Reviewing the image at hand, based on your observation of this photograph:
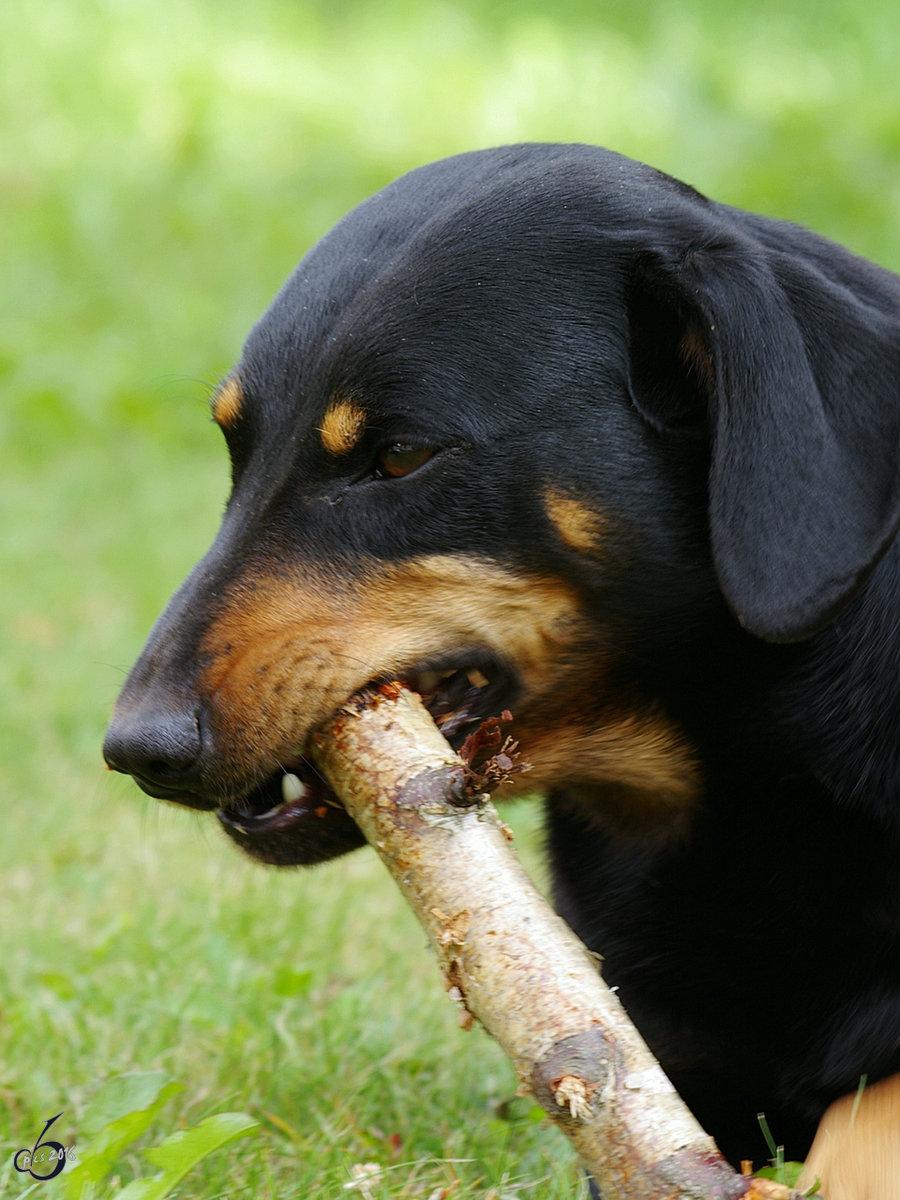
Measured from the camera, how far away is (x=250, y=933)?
155 inches

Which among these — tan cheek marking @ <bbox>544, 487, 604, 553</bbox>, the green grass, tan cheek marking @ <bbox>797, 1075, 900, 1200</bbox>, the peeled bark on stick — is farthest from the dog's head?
the green grass

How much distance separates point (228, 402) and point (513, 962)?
1210mm

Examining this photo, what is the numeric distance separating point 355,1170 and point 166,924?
1.56 metres

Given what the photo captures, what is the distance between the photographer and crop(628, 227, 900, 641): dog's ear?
7.72 ft

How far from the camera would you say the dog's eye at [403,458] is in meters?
2.54

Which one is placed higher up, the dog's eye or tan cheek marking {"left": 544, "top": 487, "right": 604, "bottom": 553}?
the dog's eye

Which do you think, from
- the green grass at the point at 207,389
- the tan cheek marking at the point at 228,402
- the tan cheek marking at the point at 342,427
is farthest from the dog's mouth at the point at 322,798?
the tan cheek marking at the point at 228,402

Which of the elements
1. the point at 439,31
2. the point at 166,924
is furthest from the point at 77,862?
the point at 439,31

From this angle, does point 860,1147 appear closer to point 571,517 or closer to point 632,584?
point 632,584

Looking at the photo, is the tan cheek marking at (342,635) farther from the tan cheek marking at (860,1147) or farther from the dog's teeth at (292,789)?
the tan cheek marking at (860,1147)

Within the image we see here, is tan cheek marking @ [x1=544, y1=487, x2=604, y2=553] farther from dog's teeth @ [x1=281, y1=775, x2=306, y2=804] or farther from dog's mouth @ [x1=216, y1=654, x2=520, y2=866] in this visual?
dog's teeth @ [x1=281, y1=775, x2=306, y2=804]

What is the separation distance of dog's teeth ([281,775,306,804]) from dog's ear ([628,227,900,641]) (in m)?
0.77

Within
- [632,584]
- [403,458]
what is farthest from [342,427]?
[632,584]

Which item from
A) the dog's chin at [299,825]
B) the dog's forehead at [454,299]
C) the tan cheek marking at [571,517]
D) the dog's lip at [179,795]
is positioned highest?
the dog's forehead at [454,299]
